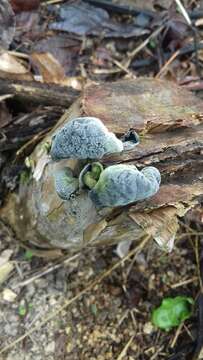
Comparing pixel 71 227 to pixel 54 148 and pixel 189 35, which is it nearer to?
pixel 54 148

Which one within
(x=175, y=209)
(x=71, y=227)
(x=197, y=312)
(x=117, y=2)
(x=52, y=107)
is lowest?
(x=197, y=312)

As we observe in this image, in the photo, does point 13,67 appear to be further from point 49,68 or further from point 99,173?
point 99,173

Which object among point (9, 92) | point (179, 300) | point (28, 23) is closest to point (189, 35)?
point (28, 23)

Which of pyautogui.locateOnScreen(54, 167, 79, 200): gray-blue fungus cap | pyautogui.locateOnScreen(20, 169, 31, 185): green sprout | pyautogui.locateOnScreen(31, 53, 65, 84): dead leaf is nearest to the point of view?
pyautogui.locateOnScreen(54, 167, 79, 200): gray-blue fungus cap

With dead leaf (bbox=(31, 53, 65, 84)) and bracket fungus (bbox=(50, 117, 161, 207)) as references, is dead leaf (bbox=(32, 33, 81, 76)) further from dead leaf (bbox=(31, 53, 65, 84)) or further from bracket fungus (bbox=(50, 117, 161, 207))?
bracket fungus (bbox=(50, 117, 161, 207))

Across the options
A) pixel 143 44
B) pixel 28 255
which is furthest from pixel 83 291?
pixel 143 44

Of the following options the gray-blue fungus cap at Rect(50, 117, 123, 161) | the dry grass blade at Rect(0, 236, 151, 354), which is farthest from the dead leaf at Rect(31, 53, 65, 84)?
the gray-blue fungus cap at Rect(50, 117, 123, 161)
